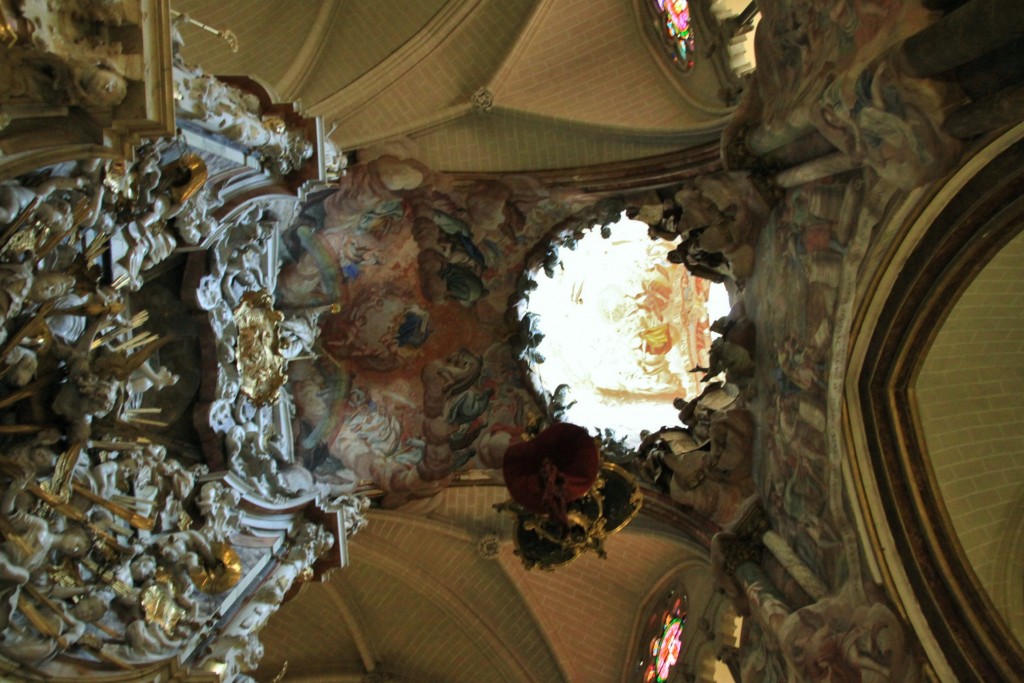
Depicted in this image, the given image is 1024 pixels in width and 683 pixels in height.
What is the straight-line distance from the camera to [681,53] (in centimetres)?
1054

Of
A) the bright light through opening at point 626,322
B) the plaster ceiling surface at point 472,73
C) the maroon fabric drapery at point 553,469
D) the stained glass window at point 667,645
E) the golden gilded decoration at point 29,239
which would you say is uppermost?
the plaster ceiling surface at point 472,73

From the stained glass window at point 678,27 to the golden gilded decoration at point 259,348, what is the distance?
563 cm

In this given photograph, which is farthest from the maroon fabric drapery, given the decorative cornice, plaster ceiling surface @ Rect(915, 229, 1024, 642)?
plaster ceiling surface @ Rect(915, 229, 1024, 642)

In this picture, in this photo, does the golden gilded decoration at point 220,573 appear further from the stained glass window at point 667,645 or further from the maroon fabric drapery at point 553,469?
the stained glass window at point 667,645

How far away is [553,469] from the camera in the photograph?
8445mm

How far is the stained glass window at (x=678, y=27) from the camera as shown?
1034 centimetres

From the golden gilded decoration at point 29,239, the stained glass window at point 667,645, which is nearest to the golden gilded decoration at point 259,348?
the golden gilded decoration at point 29,239

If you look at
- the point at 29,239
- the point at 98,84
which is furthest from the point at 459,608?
the point at 98,84

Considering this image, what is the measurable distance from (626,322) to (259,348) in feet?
24.3

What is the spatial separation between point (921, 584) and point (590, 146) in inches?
276

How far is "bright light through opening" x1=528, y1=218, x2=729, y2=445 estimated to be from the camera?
47.2ft

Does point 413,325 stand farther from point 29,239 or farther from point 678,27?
point 29,239

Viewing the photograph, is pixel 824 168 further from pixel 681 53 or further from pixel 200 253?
pixel 200 253

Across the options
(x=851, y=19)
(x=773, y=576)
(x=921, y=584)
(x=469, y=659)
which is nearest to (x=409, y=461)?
(x=469, y=659)
